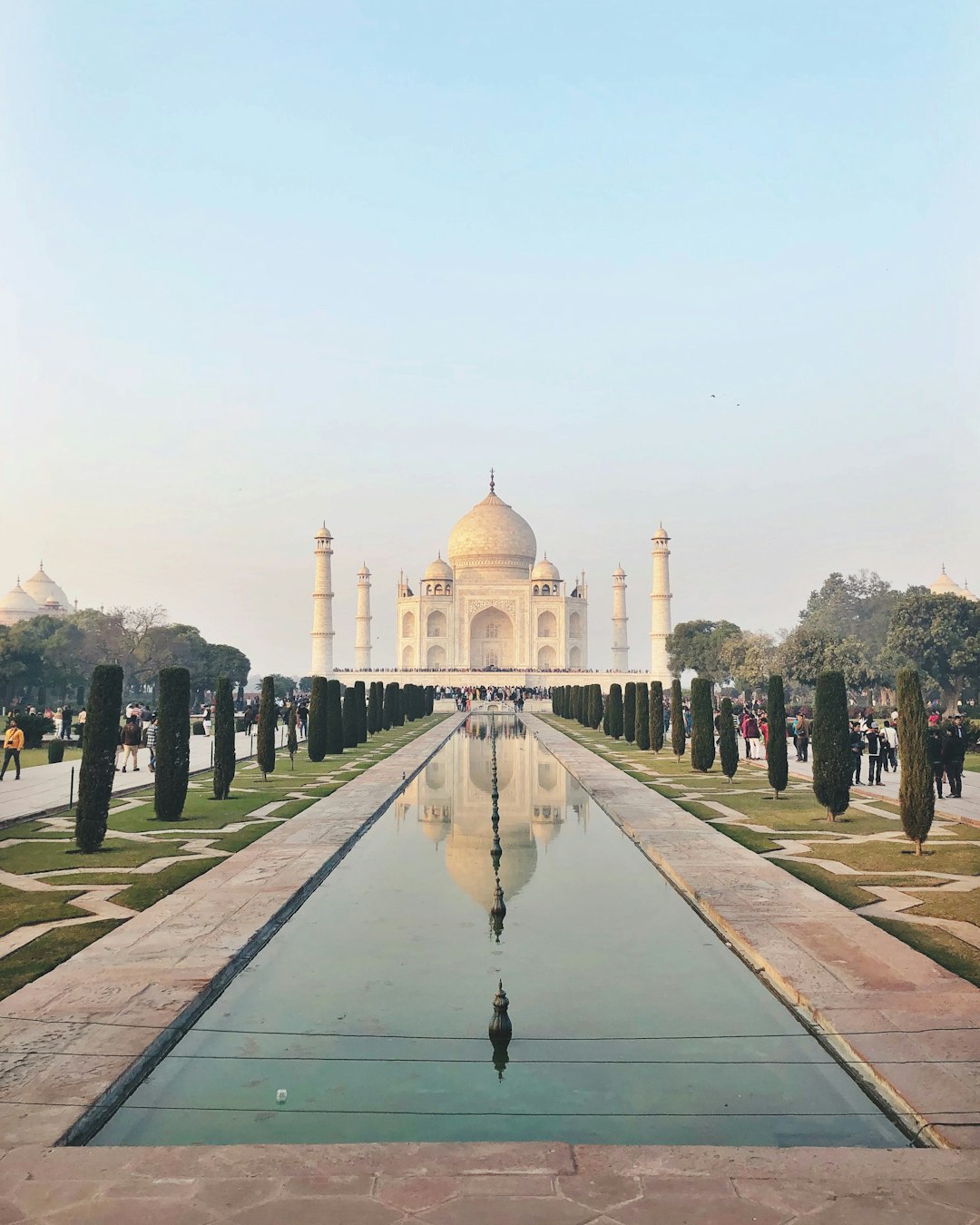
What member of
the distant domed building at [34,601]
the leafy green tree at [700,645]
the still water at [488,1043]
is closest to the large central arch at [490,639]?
the leafy green tree at [700,645]

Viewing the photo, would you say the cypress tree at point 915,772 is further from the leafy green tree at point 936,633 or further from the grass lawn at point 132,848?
the leafy green tree at point 936,633

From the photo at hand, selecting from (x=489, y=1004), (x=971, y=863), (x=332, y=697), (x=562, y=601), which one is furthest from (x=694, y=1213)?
(x=562, y=601)

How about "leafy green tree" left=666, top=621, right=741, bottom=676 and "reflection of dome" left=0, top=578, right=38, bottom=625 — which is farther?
"reflection of dome" left=0, top=578, right=38, bottom=625

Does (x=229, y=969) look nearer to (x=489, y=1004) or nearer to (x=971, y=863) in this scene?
(x=489, y=1004)

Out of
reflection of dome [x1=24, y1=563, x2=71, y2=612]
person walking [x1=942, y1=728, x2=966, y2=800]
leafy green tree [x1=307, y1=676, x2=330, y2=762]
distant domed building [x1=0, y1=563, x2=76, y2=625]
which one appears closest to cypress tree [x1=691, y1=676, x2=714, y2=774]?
person walking [x1=942, y1=728, x2=966, y2=800]

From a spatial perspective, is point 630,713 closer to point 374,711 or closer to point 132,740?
point 374,711

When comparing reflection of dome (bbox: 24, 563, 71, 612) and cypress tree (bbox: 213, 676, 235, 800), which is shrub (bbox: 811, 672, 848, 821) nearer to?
cypress tree (bbox: 213, 676, 235, 800)
